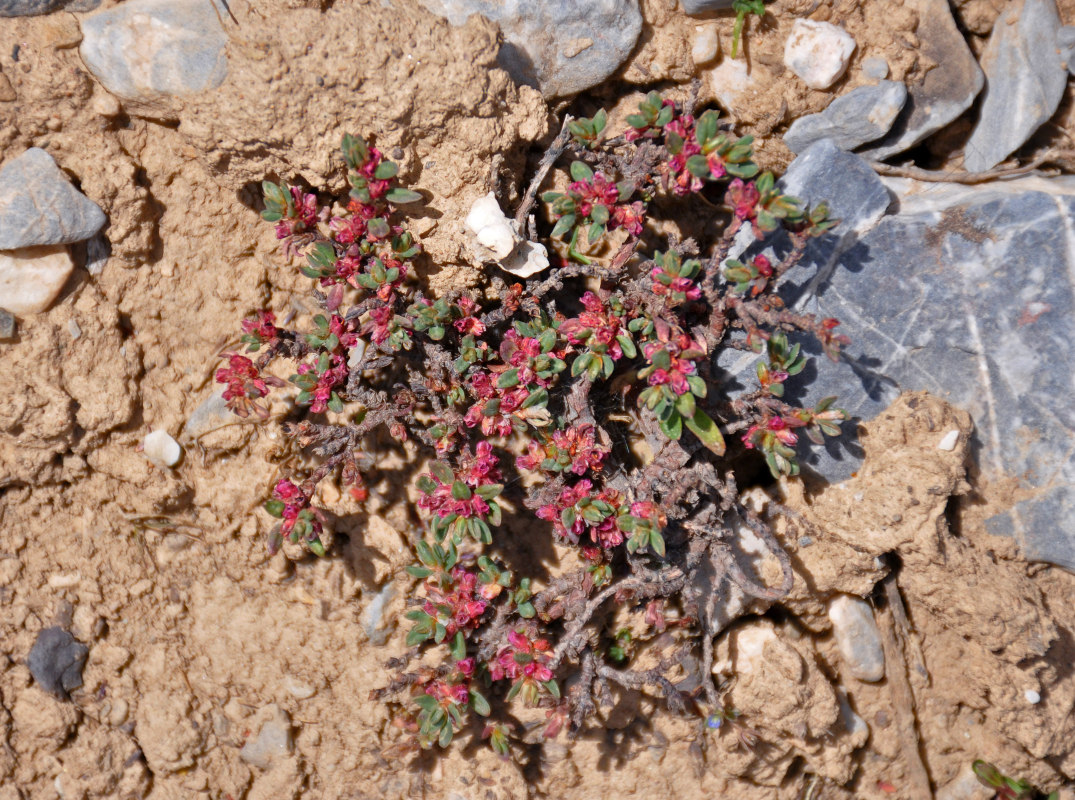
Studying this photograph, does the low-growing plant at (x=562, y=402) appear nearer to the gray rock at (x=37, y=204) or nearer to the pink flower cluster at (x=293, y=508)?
the pink flower cluster at (x=293, y=508)

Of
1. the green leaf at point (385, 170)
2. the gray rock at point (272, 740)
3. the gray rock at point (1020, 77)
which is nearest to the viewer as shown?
the green leaf at point (385, 170)

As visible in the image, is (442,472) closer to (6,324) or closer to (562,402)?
(562,402)

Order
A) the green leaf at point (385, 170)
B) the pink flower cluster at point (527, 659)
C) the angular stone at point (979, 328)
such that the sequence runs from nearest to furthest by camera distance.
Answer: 1. the green leaf at point (385, 170)
2. the pink flower cluster at point (527, 659)
3. the angular stone at point (979, 328)

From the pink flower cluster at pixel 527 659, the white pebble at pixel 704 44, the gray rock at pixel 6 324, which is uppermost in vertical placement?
the white pebble at pixel 704 44

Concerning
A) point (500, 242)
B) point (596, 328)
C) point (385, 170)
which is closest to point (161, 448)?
point (385, 170)

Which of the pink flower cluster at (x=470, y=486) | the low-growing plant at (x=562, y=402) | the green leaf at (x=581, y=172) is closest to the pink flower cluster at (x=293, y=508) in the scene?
the low-growing plant at (x=562, y=402)

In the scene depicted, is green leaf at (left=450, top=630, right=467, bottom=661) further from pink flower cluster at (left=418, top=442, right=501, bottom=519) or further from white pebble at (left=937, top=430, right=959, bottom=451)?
white pebble at (left=937, top=430, right=959, bottom=451)

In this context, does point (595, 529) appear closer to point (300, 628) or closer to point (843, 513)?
point (843, 513)
